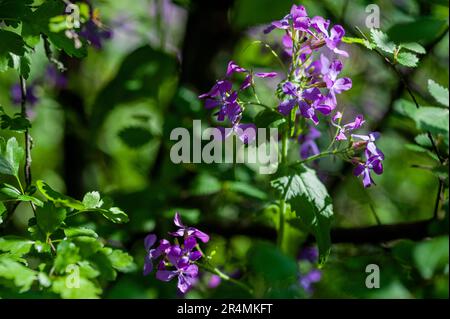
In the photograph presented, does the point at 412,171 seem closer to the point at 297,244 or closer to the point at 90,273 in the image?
the point at 297,244

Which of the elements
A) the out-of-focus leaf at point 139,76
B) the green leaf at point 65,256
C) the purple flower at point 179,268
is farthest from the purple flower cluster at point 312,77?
the out-of-focus leaf at point 139,76

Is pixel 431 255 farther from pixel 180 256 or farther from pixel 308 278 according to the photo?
pixel 308 278

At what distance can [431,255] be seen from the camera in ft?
3.67

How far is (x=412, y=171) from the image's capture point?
2990 mm

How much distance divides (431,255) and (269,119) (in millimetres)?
395

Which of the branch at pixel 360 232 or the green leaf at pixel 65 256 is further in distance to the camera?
the branch at pixel 360 232

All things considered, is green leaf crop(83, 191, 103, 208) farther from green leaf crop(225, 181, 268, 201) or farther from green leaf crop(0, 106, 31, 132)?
green leaf crop(225, 181, 268, 201)

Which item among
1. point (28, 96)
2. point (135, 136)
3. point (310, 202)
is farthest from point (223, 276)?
point (28, 96)

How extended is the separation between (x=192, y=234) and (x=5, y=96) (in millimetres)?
2368

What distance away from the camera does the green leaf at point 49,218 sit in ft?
3.49

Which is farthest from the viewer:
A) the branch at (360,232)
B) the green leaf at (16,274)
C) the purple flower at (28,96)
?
the purple flower at (28,96)

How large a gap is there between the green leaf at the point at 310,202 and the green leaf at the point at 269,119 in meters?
0.13

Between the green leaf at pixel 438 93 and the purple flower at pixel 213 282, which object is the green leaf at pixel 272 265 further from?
the purple flower at pixel 213 282

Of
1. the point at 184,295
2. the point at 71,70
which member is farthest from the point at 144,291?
the point at 71,70
